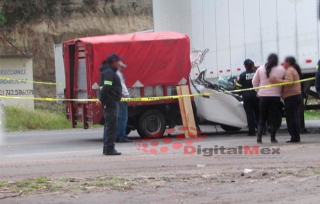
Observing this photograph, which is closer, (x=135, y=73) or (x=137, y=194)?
(x=137, y=194)

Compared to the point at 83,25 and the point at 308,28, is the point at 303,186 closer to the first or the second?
the point at 308,28

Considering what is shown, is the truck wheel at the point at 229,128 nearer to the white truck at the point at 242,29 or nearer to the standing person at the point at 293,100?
the white truck at the point at 242,29

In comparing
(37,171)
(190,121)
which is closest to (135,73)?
(190,121)

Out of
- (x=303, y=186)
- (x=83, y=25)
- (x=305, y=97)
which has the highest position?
(x=83, y=25)

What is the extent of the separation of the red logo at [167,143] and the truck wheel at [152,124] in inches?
4.6

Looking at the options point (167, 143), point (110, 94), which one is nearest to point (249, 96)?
point (167, 143)

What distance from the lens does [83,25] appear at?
109 feet

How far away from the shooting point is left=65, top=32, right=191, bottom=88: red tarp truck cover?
47.6 ft

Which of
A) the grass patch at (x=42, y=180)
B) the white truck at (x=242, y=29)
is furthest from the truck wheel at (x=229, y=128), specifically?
Result: the grass patch at (x=42, y=180)

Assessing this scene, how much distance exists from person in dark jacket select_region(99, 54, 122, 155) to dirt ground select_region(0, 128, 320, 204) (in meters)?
0.37

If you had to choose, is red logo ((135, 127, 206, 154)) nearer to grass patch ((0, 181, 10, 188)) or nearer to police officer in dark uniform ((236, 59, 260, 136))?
police officer in dark uniform ((236, 59, 260, 136))

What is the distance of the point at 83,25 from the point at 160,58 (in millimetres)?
18903

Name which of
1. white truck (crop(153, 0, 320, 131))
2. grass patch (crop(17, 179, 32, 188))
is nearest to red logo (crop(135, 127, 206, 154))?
white truck (crop(153, 0, 320, 131))

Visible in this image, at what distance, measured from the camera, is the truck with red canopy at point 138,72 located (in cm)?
1438
